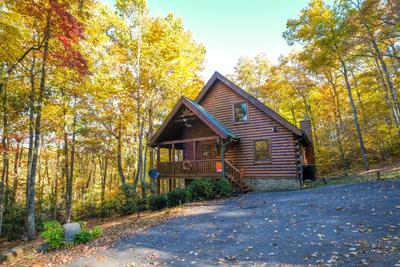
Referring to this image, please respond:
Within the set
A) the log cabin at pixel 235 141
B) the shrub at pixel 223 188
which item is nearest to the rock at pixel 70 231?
the shrub at pixel 223 188

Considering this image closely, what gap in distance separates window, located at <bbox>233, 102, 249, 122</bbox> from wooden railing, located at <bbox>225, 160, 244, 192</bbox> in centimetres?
352

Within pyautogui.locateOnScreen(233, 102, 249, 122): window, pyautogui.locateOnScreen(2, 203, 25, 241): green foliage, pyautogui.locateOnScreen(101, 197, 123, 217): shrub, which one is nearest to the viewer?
pyautogui.locateOnScreen(233, 102, 249, 122): window

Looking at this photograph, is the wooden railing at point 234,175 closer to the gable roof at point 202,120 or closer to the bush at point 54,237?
the gable roof at point 202,120

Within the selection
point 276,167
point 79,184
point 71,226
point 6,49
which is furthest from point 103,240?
point 79,184

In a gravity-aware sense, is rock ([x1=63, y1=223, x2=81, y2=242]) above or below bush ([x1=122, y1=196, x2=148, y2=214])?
above

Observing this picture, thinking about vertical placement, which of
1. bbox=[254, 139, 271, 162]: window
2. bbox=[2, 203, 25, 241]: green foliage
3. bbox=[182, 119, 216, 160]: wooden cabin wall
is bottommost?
bbox=[2, 203, 25, 241]: green foliage

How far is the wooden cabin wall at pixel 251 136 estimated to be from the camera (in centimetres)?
1347

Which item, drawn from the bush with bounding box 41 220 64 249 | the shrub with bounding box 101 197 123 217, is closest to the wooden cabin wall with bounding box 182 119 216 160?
the shrub with bounding box 101 197 123 217

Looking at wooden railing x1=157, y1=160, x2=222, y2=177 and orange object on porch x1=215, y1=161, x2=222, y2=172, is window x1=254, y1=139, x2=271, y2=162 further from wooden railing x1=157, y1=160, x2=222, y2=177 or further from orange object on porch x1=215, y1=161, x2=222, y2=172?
wooden railing x1=157, y1=160, x2=222, y2=177

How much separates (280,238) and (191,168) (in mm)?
9824

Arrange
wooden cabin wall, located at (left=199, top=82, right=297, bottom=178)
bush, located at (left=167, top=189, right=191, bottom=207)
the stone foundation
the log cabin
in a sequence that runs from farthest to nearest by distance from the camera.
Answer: wooden cabin wall, located at (left=199, top=82, right=297, bottom=178)
the log cabin
the stone foundation
bush, located at (left=167, top=189, right=191, bottom=207)

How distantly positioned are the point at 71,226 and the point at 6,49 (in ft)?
23.6

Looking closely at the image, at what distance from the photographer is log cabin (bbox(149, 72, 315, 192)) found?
13.4m

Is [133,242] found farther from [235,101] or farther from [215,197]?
[235,101]
